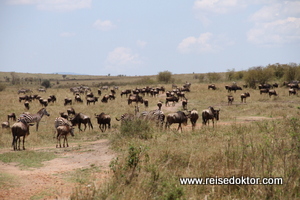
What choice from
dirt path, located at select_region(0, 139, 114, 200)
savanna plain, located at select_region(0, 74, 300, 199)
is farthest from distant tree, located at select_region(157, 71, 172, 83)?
dirt path, located at select_region(0, 139, 114, 200)

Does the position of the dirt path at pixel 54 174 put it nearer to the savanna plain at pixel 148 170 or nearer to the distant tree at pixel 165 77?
the savanna plain at pixel 148 170

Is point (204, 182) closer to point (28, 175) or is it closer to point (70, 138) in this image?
point (28, 175)

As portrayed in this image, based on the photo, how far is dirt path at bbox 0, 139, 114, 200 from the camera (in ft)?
22.5

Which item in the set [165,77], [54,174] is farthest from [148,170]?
[165,77]

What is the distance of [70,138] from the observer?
16844 mm

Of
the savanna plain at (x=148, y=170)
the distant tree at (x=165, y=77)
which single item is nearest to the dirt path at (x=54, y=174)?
the savanna plain at (x=148, y=170)

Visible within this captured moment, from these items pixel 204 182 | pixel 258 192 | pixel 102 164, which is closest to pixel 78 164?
pixel 102 164

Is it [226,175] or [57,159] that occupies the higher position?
[226,175]

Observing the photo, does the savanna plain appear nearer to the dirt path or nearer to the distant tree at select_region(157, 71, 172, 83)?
the dirt path

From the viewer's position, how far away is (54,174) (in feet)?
28.2

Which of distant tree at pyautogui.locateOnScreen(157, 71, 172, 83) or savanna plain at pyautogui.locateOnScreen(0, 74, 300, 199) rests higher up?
distant tree at pyautogui.locateOnScreen(157, 71, 172, 83)

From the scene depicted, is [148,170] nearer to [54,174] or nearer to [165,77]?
[54,174]

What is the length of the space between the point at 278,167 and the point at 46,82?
84.5 m

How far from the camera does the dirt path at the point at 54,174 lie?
270 inches
